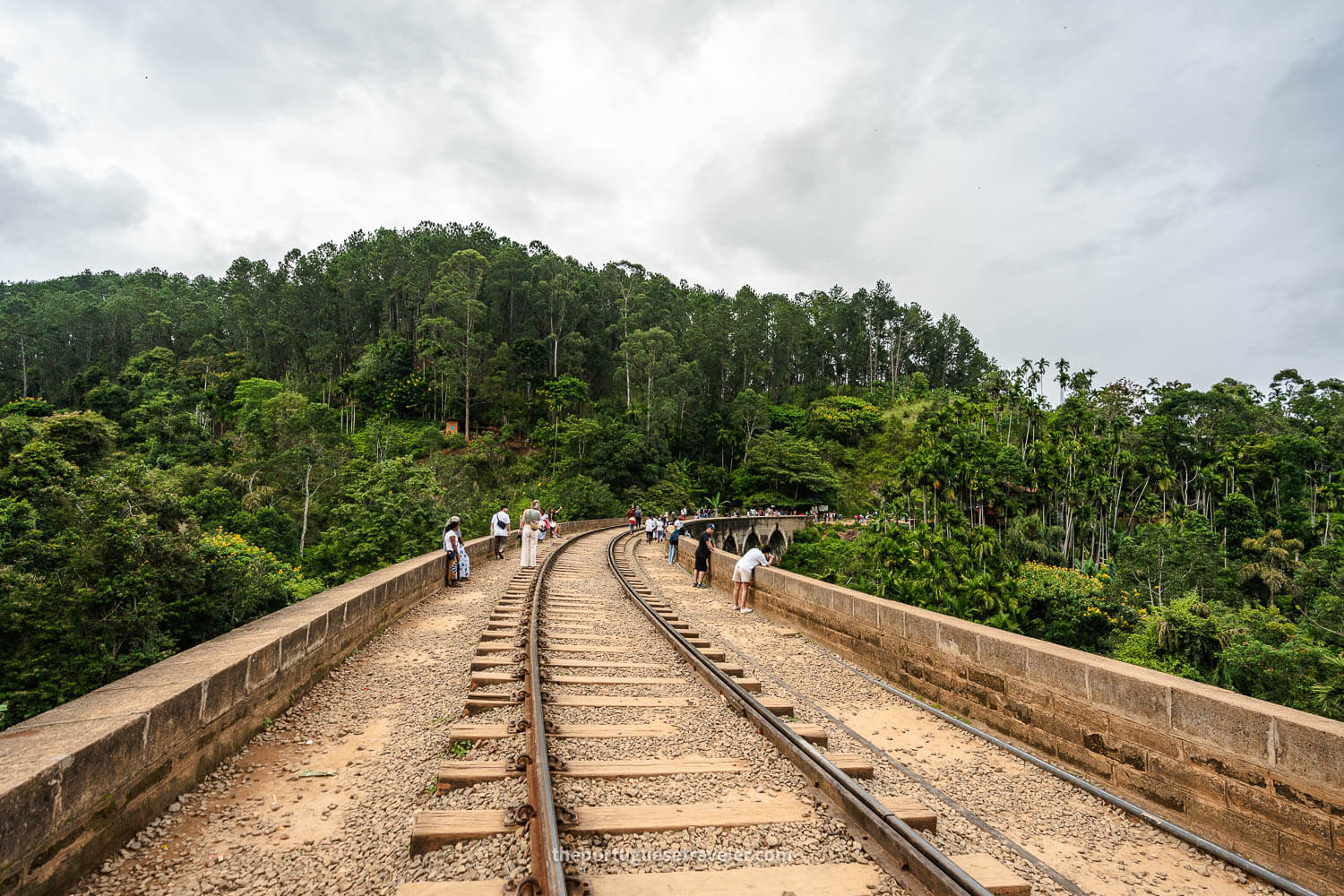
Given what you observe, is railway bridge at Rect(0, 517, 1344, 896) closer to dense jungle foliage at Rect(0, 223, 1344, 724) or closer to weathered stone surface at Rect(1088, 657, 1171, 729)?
weathered stone surface at Rect(1088, 657, 1171, 729)

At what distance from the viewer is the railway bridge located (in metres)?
2.79

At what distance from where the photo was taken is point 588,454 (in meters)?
51.3

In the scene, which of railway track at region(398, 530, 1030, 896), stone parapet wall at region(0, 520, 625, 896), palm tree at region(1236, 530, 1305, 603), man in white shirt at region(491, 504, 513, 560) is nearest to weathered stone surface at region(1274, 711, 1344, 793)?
railway track at region(398, 530, 1030, 896)

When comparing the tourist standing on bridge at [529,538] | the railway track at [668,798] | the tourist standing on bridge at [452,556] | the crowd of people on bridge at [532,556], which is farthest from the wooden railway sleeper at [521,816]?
the tourist standing on bridge at [529,538]

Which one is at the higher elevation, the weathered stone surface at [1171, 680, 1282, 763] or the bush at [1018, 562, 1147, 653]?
the weathered stone surface at [1171, 680, 1282, 763]

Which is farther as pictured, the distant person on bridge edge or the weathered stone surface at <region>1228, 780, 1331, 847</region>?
the distant person on bridge edge

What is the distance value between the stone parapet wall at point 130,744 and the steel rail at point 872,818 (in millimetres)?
3582

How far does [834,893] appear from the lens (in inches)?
105

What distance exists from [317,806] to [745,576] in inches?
330

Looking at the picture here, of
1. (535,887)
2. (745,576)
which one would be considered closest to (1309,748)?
(535,887)

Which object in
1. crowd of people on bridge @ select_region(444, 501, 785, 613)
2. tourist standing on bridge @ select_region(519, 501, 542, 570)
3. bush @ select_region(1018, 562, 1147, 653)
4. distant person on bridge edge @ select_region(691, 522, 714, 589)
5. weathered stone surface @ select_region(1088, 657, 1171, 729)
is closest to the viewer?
weathered stone surface @ select_region(1088, 657, 1171, 729)

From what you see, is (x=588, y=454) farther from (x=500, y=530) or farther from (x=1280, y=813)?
(x=1280, y=813)

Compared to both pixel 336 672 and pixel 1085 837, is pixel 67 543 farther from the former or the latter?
pixel 1085 837

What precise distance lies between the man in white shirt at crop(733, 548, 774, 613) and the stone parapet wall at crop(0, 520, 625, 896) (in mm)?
7017
